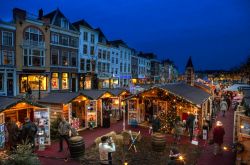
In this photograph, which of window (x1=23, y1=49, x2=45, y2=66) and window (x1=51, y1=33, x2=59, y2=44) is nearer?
window (x1=23, y1=49, x2=45, y2=66)

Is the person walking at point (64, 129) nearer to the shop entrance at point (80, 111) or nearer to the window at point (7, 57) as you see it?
the shop entrance at point (80, 111)

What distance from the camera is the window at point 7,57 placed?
26969 mm

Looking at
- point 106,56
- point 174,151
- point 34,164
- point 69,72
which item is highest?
point 106,56

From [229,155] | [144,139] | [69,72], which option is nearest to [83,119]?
[144,139]

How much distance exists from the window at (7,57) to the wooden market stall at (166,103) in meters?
17.8

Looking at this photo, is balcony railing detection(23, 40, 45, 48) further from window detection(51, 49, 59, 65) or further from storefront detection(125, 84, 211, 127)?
storefront detection(125, 84, 211, 127)

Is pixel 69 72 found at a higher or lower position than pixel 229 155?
higher

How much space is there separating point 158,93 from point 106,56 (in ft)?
104

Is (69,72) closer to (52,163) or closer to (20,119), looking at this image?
(20,119)

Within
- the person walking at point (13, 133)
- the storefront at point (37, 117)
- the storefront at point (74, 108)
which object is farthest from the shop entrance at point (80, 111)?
the person walking at point (13, 133)

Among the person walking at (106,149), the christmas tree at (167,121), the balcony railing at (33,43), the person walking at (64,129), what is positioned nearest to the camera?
the person walking at (106,149)

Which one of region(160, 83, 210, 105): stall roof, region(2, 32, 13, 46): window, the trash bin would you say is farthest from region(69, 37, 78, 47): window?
the trash bin

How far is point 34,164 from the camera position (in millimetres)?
6812

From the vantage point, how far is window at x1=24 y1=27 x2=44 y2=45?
29448 mm
